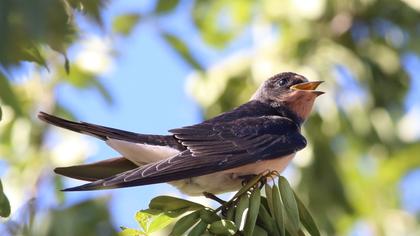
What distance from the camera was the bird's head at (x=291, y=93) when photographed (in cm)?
530

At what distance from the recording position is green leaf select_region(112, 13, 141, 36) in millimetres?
6285

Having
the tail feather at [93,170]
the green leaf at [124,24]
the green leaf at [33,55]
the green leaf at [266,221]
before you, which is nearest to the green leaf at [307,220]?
the green leaf at [266,221]

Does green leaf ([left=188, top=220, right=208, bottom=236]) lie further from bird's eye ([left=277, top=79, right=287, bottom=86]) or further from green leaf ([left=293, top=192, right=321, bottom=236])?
bird's eye ([left=277, top=79, right=287, bottom=86])

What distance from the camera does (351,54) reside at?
22.9ft

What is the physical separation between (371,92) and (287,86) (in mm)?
1551

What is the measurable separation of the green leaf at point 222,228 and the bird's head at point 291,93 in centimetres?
238

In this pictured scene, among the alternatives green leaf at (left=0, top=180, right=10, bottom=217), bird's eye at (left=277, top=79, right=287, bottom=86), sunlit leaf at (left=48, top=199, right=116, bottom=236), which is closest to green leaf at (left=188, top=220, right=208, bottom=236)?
sunlit leaf at (left=48, top=199, right=116, bottom=236)

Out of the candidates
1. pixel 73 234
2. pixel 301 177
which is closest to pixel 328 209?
pixel 301 177

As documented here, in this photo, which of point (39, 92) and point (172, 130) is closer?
point (172, 130)

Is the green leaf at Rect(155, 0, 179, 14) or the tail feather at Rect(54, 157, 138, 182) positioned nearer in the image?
the tail feather at Rect(54, 157, 138, 182)

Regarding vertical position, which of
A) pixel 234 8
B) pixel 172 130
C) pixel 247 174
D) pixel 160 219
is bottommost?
pixel 160 219

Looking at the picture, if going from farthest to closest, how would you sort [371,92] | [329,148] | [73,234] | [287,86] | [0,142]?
1. [371,92]
2. [329,148]
3. [0,142]
4. [287,86]
5. [73,234]

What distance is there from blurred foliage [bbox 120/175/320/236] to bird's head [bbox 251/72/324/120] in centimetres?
217

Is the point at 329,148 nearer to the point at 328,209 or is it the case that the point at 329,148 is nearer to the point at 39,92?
the point at 328,209
